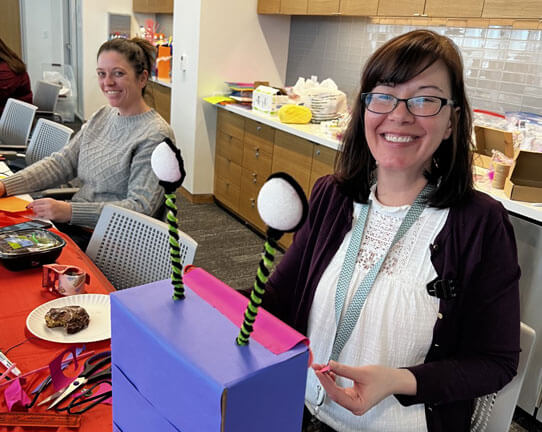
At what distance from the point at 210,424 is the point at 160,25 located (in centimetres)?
700

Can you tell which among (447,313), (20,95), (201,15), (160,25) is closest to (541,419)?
(447,313)

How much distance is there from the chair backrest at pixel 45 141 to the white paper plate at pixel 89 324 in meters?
1.85

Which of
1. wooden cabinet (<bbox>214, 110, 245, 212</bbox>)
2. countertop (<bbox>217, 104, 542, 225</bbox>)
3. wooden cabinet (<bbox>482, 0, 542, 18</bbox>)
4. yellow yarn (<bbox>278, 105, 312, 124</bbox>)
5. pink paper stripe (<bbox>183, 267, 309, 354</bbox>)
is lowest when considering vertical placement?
wooden cabinet (<bbox>214, 110, 245, 212</bbox>)

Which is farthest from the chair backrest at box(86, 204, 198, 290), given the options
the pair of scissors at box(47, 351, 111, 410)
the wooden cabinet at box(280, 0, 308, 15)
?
the wooden cabinet at box(280, 0, 308, 15)

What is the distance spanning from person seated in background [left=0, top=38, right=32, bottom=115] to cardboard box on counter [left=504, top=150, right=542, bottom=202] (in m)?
3.92

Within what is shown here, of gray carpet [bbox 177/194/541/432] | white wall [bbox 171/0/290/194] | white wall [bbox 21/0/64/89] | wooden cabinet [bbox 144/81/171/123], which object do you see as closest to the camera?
gray carpet [bbox 177/194/541/432]

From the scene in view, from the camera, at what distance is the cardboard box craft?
2249 millimetres

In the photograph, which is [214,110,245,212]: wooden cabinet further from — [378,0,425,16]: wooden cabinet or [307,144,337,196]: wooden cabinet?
[378,0,425,16]: wooden cabinet

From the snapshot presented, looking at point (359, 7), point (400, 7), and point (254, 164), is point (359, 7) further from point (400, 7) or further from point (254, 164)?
point (254, 164)

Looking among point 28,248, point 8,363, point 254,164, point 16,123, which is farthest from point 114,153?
point 16,123

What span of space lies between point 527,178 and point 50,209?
6.03ft

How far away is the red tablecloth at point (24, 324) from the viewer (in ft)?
3.05

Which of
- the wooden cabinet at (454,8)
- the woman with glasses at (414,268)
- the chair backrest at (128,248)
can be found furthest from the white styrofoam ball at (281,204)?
the wooden cabinet at (454,8)

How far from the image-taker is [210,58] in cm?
420
